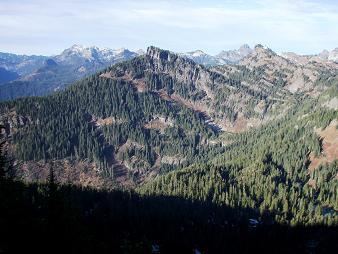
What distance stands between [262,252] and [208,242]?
69.1 ft

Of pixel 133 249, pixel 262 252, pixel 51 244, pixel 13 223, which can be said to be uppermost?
pixel 13 223

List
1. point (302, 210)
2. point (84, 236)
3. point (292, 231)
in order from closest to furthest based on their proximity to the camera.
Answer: point (84, 236) → point (292, 231) → point (302, 210)

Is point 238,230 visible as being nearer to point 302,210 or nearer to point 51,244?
point 302,210

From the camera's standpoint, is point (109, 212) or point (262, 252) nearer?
point (262, 252)

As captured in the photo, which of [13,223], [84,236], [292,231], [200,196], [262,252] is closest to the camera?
[13,223]

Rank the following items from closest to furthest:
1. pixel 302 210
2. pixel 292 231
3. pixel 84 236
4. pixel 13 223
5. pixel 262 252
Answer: pixel 13 223
pixel 84 236
pixel 262 252
pixel 292 231
pixel 302 210

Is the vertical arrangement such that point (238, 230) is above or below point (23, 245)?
below

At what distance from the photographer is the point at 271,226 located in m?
165

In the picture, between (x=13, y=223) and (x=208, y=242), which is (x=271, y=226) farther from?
(x=13, y=223)

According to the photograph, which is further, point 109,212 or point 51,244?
point 109,212

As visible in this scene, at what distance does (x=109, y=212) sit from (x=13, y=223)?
146201mm

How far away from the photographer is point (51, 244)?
110 feet

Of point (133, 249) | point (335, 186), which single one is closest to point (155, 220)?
point (335, 186)

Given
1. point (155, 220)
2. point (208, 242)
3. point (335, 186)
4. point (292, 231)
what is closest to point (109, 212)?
point (155, 220)
